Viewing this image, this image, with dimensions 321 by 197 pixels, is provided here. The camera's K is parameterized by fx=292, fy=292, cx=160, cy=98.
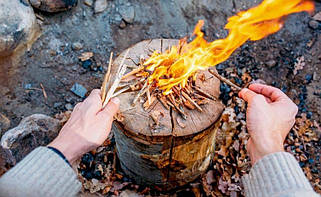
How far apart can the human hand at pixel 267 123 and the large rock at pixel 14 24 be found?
3823 mm

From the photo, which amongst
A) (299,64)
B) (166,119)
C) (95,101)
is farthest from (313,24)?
(95,101)

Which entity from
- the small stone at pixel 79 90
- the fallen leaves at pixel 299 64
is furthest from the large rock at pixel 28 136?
the fallen leaves at pixel 299 64

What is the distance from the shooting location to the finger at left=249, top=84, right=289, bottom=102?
291cm

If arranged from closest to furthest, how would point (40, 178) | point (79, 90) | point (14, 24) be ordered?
1. point (40, 178)
2. point (14, 24)
3. point (79, 90)

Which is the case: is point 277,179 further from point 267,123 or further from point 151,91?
point 151,91

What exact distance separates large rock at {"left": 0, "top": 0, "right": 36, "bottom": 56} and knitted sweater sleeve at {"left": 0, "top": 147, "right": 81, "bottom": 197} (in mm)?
3048

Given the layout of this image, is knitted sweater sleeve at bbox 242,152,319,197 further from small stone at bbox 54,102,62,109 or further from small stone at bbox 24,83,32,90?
small stone at bbox 24,83,32,90

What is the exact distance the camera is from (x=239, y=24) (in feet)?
10.9

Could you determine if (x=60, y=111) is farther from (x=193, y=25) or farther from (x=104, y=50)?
(x=193, y=25)

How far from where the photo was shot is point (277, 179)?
7.43ft

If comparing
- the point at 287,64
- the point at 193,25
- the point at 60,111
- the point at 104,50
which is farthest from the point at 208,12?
the point at 60,111

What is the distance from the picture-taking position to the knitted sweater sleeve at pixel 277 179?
7.13 feet

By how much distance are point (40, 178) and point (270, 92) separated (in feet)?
7.44

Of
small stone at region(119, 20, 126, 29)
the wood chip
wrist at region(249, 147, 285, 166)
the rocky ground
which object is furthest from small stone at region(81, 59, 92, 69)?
wrist at region(249, 147, 285, 166)
